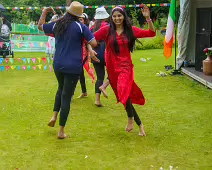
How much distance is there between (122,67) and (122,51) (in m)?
0.21

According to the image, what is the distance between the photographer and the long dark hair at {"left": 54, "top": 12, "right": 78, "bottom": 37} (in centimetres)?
438

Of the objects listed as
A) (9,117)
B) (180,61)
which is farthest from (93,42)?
(180,61)

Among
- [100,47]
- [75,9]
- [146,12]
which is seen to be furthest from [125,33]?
[100,47]

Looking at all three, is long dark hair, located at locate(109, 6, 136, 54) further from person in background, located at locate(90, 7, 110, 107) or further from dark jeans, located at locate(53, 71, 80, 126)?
person in background, located at locate(90, 7, 110, 107)

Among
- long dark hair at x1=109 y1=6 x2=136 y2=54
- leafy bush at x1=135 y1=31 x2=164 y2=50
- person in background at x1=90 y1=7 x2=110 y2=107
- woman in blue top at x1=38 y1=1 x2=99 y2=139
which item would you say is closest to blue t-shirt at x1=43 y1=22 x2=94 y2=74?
woman in blue top at x1=38 y1=1 x2=99 y2=139

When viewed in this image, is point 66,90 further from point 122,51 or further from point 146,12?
point 146,12

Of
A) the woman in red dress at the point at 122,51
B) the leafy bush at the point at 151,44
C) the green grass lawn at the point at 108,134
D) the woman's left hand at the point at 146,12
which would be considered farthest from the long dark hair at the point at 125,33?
the leafy bush at the point at 151,44

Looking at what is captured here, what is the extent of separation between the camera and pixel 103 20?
618cm

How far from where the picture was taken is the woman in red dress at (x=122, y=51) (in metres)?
4.67

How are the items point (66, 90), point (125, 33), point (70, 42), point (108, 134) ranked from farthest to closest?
point (108, 134), point (125, 33), point (66, 90), point (70, 42)

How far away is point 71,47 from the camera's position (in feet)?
14.4

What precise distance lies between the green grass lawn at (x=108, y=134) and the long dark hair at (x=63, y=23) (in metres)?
1.34

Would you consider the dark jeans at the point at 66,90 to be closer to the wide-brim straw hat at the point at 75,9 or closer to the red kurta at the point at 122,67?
the red kurta at the point at 122,67

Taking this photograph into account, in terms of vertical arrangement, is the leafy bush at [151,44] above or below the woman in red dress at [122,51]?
below
